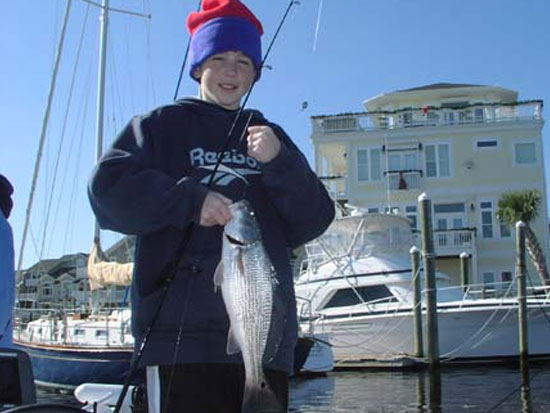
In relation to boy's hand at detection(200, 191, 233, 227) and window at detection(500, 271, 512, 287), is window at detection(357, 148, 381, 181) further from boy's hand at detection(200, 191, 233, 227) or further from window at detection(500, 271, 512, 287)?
boy's hand at detection(200, 191, 233, 227)

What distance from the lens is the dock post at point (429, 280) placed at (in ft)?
56.4

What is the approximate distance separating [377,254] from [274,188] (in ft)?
63.7

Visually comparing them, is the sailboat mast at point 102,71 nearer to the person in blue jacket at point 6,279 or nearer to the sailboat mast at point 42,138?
the sailboat mast at point 42,138

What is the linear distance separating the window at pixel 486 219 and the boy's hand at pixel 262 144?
3051cm

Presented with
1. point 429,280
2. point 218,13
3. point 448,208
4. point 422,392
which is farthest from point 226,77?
point 448,208

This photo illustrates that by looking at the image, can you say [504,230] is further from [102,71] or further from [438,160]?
[102,71]

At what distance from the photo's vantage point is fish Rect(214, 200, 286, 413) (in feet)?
7.41

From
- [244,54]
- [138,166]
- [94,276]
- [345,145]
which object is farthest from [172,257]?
[345,145]

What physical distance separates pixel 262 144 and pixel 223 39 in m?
0.57

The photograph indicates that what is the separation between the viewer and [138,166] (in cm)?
246

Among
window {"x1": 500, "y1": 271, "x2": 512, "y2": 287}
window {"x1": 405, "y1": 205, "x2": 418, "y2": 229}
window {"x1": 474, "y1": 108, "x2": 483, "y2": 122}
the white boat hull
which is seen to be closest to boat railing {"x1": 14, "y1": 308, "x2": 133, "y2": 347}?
the white boat hull

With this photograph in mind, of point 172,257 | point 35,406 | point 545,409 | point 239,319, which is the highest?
point 172,257

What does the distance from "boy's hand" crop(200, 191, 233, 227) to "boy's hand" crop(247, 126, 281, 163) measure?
24cm

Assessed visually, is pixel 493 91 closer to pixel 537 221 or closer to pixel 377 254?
pixel 537 221
